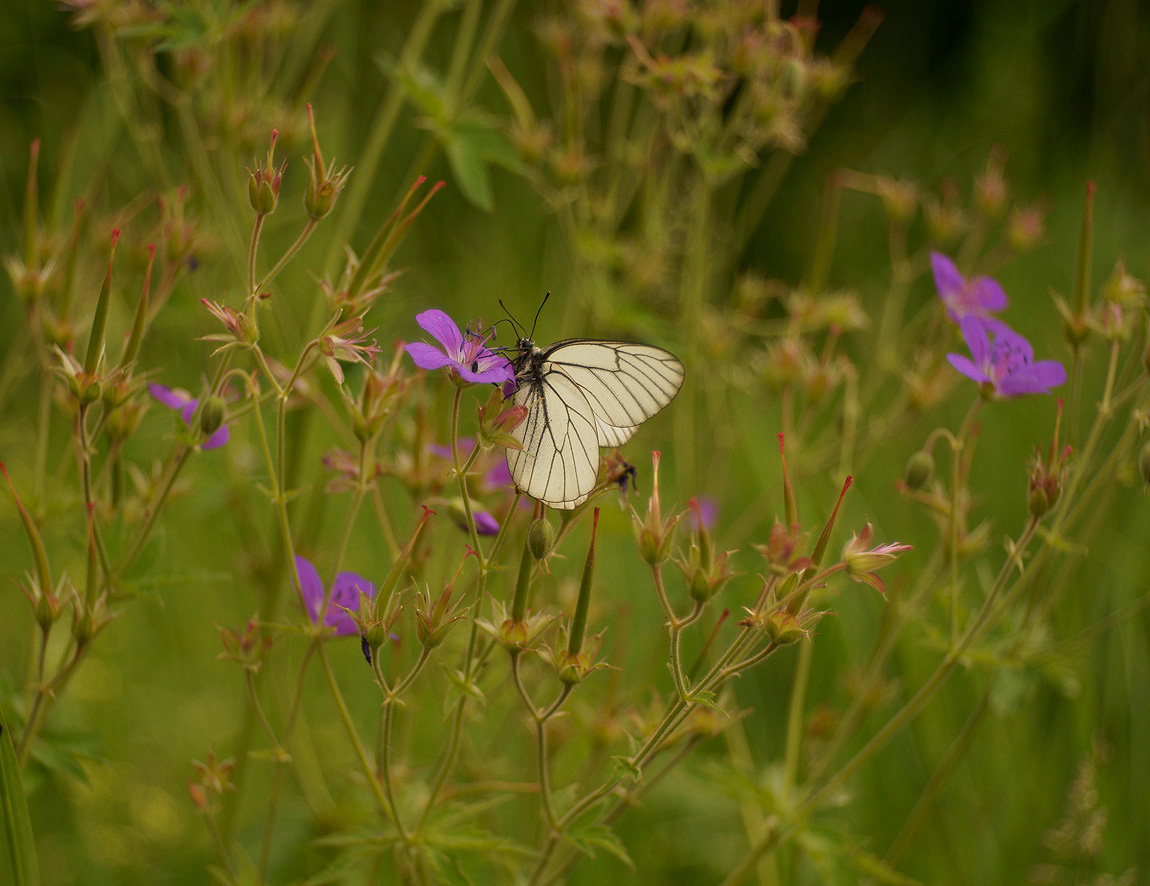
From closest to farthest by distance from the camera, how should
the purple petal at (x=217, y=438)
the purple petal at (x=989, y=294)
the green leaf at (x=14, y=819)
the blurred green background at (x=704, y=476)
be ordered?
the green leaf at (x=14, y=819) < the purple petal at (x=217, y=438) < the purple petal at (x=989, y=294) < the blurred green background at (x=704, y=476)

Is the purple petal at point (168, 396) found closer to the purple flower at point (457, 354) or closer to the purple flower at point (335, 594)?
the purple flower at point (335, 594)

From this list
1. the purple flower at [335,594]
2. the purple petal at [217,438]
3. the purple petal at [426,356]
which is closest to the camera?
the purple petal at [426,356]

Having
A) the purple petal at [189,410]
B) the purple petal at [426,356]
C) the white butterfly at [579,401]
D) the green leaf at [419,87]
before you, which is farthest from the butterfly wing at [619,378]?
the green leaf at [419,87]

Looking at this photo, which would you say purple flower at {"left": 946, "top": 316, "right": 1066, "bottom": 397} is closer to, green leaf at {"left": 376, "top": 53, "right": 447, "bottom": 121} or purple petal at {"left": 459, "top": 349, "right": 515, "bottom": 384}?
purple petal at {"left": 459, "top": 349, "right": 515, "bottom": 384}

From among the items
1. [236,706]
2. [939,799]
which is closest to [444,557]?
[236,706]

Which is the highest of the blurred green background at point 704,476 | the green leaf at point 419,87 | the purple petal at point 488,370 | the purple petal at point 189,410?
the green leaf at point 419,87

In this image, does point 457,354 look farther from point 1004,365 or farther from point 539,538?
point 1004,365
